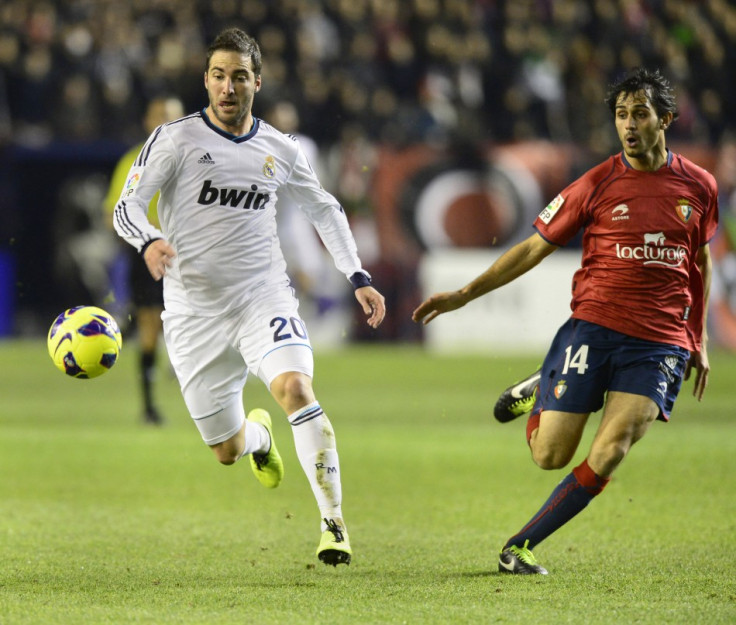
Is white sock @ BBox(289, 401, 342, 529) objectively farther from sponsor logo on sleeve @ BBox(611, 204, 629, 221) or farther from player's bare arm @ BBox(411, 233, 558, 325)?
sponsor logo on sleeve @ BBox(611, 204, 629, 221)

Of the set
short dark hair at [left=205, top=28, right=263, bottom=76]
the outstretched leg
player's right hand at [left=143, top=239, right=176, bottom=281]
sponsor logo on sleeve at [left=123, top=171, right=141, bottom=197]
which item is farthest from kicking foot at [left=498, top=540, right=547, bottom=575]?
short dark hair at [left=205, top=28, right=263, bottom=76]

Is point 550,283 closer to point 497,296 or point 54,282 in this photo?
point 497,296

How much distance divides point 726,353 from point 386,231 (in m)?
5.36

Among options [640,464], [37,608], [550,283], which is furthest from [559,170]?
[37,608]

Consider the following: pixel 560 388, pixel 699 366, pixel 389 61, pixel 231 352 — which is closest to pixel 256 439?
pixel 231 352

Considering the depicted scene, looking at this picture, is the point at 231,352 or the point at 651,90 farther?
the point at 231,352

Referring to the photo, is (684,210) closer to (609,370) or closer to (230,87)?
(609,370)

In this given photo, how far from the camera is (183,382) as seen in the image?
21.2ft

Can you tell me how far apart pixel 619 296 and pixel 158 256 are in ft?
6.91

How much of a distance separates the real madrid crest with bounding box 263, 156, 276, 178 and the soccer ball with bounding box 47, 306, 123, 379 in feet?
3.82

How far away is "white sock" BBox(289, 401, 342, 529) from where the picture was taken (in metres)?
5.75

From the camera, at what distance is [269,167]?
6.29 metres

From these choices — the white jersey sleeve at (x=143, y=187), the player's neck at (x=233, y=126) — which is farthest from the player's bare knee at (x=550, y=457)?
the player's neck at (x=233, y=126)

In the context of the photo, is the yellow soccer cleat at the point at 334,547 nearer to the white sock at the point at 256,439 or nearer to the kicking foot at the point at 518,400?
the white sock at the point at 256,439
